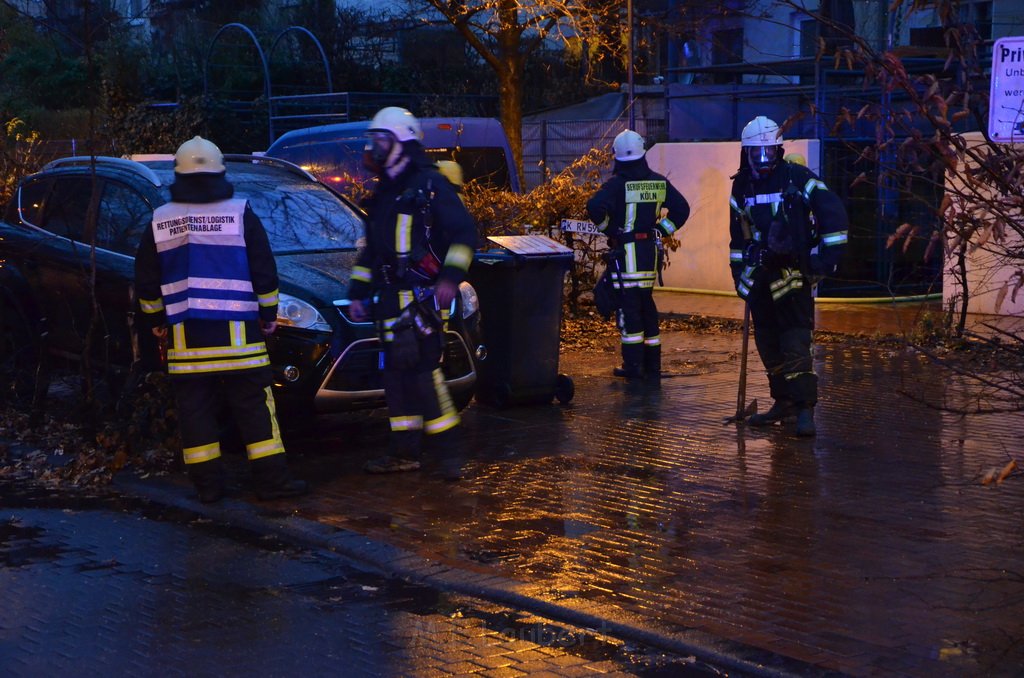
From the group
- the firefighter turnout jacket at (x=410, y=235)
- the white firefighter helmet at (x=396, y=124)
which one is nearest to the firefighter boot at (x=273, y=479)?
the firefighter turnout jacket at (x=410, y=235)

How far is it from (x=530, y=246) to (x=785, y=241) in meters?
1.97

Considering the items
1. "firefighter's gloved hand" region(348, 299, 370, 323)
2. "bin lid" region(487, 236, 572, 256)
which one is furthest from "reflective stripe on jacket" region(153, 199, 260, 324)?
"bin lid" region(487, 236, 572, 256)

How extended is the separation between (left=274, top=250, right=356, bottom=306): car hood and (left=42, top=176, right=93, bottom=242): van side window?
1765 millimetres

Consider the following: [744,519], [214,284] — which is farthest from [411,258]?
[744,519]

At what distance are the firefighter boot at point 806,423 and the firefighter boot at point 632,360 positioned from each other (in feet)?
7.63

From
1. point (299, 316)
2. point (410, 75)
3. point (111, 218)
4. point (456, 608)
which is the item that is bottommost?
point (456, 608)

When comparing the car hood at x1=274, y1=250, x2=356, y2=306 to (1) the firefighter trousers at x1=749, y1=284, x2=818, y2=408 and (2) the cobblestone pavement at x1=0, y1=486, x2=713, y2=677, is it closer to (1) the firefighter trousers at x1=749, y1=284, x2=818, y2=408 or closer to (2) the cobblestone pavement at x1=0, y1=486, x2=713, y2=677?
(2) the cobblestone pavement at x1=0, y1=486, x2=713, y2=677

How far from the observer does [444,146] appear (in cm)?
1514

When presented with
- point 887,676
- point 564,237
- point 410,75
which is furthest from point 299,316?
point 410,75

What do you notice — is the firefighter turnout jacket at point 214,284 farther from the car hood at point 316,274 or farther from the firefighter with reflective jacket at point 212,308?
the car hood at point 316,274

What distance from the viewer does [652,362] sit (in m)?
10.7

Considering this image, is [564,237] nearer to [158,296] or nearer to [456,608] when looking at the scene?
[158,296]

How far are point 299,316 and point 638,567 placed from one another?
9.28ft

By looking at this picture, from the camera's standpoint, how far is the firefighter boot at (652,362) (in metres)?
10.7
